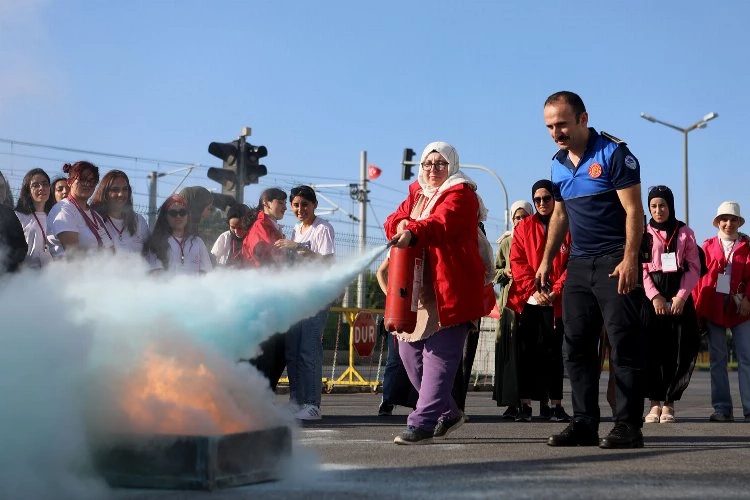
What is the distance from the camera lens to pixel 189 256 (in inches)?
331

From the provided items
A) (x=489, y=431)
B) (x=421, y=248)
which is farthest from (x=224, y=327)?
(x=489, y=431)

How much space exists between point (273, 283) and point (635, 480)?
211 centimetres

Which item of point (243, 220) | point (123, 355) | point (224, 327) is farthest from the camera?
point (243, 220)

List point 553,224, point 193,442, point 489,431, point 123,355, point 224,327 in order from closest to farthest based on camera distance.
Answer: point 193,442, point 123,355, point 224,327, point 553,224, point 489,431

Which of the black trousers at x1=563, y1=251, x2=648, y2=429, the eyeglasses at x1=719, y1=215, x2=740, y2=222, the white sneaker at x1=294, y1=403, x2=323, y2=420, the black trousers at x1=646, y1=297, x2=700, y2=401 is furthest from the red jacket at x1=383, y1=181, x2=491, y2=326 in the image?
the eyeglasses at x1=719, y1=215, x2=740, y2=222

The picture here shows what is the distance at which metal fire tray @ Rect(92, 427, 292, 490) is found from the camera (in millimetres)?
Answer: 4633

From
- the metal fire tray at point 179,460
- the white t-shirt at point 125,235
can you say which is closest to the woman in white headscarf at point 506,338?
the white t-shirt at point 125,235

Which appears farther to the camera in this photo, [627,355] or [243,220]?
[243,220]

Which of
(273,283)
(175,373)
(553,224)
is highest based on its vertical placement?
(553,224)

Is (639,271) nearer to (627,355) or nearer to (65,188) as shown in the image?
(627,355)

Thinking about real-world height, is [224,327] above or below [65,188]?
below

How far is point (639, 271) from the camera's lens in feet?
22.7

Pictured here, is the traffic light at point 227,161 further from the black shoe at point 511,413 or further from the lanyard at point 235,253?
the black shoe at point 511,413

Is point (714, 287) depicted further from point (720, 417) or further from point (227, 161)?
point (227, 161)
